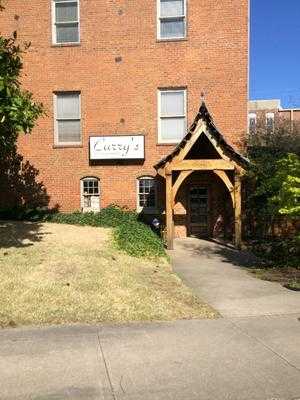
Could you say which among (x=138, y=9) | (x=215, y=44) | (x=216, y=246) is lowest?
(x=216, y=246)

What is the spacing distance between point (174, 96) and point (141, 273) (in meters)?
Answer: 9.89

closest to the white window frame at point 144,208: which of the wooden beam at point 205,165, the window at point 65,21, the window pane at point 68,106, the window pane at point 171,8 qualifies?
the wooden beam at point 205,165

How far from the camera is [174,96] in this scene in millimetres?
20188

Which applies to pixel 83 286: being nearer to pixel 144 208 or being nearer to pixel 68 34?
pixel 144 208

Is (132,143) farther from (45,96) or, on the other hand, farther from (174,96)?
(45,96)

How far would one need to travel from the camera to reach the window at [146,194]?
20328 millimetres

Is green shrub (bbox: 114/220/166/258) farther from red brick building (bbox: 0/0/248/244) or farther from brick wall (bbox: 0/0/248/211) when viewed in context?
brick wall (bbox: 0/0/248/211)

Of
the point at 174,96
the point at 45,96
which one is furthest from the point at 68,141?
the point at 174,96

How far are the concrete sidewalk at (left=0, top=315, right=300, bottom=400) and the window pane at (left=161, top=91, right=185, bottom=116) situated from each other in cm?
1274

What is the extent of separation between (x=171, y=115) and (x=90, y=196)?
4.18 metres

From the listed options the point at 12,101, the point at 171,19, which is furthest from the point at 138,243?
the point at 171,19

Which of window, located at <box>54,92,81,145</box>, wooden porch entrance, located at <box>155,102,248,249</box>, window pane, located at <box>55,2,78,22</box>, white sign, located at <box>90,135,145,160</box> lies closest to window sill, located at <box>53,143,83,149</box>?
window, located at <box>54,92,81,145</box>

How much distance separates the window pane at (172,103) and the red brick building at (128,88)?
0.04m

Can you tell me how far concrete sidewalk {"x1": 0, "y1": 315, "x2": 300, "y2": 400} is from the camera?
5.77 metres
